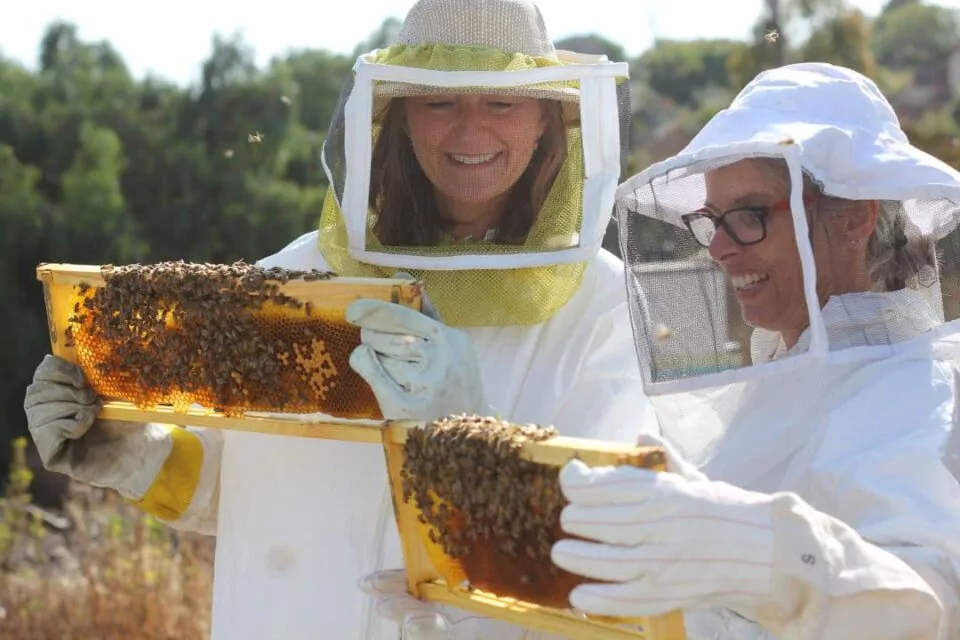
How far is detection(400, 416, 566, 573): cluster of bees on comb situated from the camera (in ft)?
6.65

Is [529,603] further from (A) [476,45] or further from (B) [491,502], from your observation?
(A) [476,45]

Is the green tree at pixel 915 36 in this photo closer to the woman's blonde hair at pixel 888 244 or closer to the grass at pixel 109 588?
the grass at pixel 109 588

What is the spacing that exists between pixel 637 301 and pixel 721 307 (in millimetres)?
188

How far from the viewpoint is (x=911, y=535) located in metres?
2.06

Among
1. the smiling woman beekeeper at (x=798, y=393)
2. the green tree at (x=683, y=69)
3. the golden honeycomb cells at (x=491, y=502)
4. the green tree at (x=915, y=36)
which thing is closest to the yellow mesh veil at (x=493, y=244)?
the smiling woman beekeeper at (x=798, y=393)

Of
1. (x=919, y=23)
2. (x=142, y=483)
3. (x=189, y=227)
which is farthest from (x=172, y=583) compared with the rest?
(x=919, y=23)

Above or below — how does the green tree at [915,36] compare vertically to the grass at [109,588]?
above

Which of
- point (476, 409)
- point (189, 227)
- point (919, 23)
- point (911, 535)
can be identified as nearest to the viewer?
point (911, 535)

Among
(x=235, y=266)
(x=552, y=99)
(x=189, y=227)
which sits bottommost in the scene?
(x=189, y=227)

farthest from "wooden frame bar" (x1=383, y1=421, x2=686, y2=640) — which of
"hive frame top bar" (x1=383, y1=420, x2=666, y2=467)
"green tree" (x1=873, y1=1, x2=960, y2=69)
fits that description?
"green tree" (x1=873, y1=1, x2=960, y2=69)

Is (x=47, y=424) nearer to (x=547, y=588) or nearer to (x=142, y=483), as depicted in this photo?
(x=142, y=483)

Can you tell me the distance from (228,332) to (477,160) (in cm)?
78

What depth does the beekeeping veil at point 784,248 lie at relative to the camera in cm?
234

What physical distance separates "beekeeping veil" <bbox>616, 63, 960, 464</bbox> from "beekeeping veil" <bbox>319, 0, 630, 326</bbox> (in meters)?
0.28
